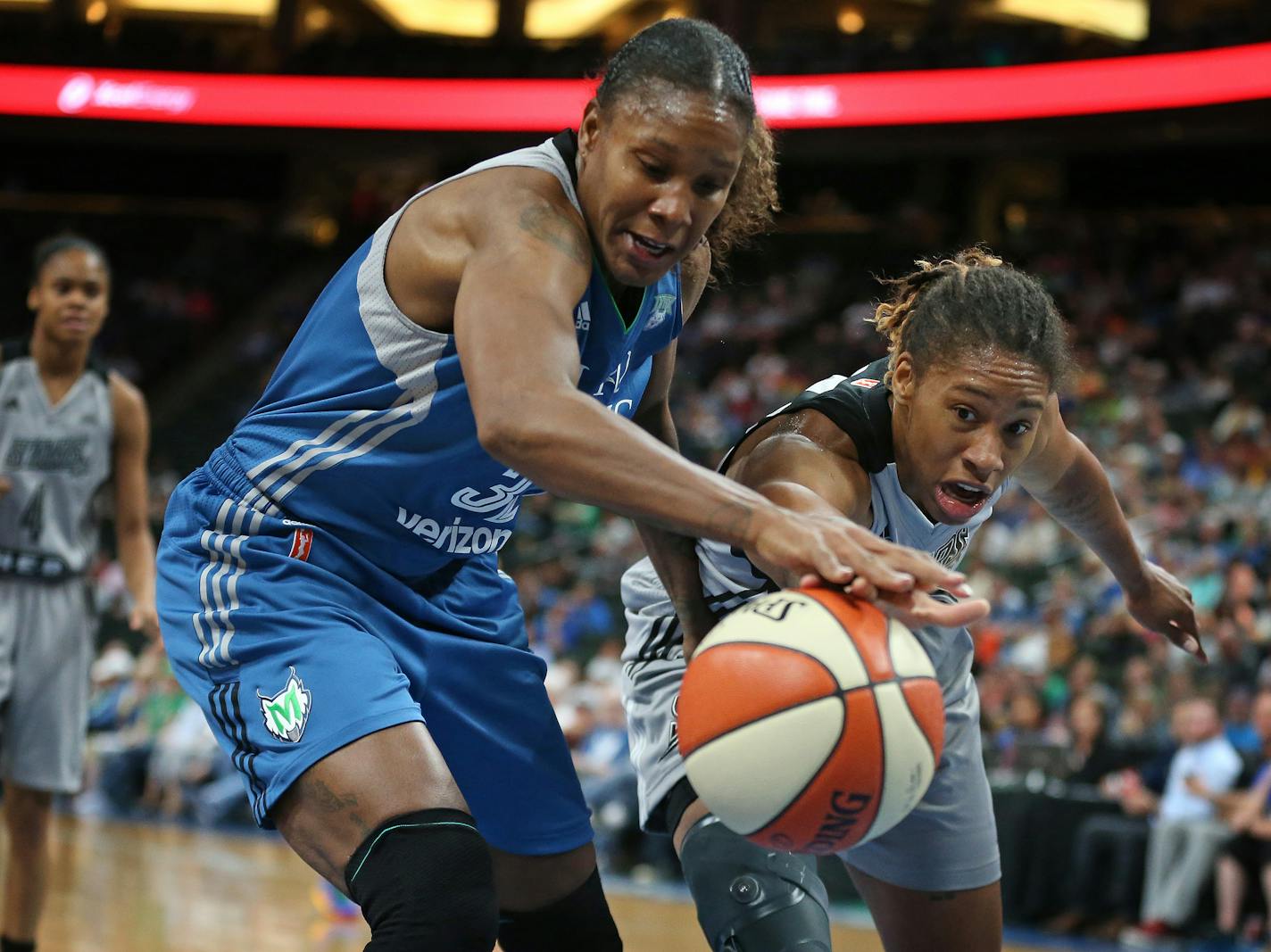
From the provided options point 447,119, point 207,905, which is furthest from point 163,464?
point 207,905

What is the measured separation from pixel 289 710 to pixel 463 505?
20.1 inches

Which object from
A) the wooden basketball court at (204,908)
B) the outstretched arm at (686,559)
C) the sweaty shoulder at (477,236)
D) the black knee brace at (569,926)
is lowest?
the wooden basketball court at (204,908)

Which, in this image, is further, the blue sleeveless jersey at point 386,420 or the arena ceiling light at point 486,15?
the arena ceiling light at point 486,15

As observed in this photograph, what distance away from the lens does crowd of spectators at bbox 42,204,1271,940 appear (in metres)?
7.23

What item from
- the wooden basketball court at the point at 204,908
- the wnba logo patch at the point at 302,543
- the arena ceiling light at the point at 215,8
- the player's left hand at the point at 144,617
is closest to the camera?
the wnba logo patch at the point at 302,543

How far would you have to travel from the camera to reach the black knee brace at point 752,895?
2707 millimetres

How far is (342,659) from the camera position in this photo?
2441 mm

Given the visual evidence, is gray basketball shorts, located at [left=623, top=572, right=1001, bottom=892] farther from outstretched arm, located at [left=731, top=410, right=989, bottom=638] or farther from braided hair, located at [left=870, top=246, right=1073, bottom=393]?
braided hair, located at [left=870, top=246, right=1073, bottom=393]

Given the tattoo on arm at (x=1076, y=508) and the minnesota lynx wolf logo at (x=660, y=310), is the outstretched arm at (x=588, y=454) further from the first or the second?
the tattoo on arm at (x=1076, y=508)

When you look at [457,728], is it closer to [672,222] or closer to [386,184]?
[672,222]

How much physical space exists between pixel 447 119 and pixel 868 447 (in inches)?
603

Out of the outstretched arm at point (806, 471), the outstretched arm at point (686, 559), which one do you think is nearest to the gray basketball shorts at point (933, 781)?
the outstretched arm at point (686, 559)

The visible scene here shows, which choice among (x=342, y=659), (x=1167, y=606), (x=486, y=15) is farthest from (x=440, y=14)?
(x=342, y=659)

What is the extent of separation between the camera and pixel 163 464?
17203 millimetres
